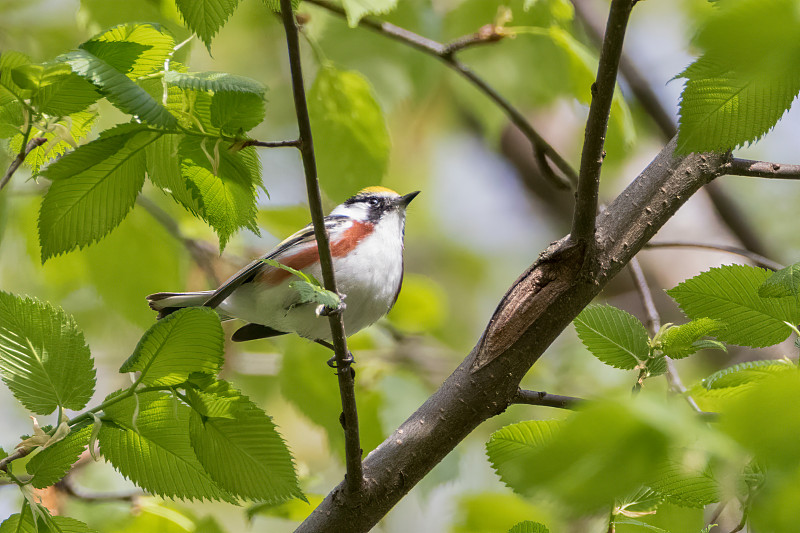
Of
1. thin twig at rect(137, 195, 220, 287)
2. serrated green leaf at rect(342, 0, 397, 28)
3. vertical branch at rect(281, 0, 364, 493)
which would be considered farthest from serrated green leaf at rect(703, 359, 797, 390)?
thin twig at rect(137, 195, 220, 287)

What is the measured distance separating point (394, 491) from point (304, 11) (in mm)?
2125

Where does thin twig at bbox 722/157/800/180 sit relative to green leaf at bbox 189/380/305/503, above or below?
above

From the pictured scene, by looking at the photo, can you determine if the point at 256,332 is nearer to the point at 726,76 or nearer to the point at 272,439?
the point at 272,439

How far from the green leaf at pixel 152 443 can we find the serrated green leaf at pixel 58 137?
563 mm

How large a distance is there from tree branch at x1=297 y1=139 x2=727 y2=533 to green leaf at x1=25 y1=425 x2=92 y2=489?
68cm

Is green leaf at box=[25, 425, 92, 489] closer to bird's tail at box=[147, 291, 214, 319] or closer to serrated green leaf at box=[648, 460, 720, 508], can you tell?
serrated green leaf at box=[648, 460, 720, 508]

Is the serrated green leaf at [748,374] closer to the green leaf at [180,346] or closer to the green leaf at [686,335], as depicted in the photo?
the green leaf at [686,335]

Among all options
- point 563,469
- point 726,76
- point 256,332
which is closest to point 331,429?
point 256,332

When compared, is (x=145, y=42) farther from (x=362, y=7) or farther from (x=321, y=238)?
(x=362, y=7)

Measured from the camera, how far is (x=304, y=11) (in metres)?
3.03

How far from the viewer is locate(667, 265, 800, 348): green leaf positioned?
1.43m

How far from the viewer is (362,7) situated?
214 cm

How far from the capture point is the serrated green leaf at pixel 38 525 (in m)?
1.35

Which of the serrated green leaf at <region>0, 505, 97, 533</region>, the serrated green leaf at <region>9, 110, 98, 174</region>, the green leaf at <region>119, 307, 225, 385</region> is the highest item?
the serrated green leaf at <region>9, 110, 98, 174</region>
